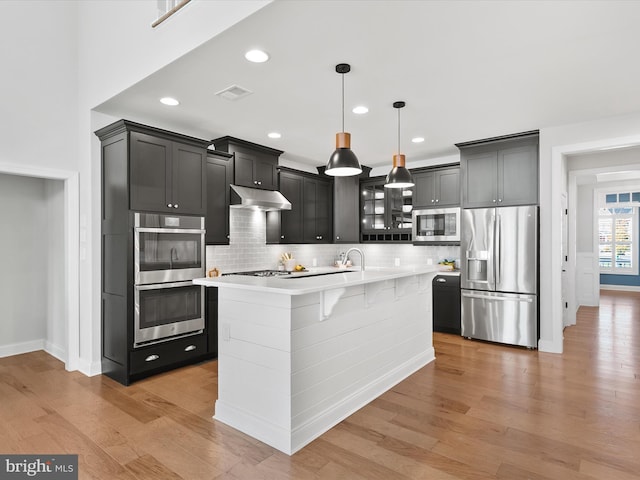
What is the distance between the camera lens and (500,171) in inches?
199

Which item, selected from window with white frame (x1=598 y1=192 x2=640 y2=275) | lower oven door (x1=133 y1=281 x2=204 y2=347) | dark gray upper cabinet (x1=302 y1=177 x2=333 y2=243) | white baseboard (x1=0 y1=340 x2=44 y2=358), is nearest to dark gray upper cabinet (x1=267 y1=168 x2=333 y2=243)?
dark gray upper cabinet (x1=302 y1=177 x2=333 y2=243)

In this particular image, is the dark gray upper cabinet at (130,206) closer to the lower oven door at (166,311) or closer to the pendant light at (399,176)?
the lower oven door at (166,311)

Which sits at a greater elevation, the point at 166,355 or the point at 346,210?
the point at 346,210

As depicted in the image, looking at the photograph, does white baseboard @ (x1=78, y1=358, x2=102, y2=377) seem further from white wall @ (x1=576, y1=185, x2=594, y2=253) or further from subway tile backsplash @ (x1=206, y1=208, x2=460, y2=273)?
white wall @ (x1=576, y1=185, x2=594, y2=253)

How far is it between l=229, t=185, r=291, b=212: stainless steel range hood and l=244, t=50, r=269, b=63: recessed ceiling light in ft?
7.19

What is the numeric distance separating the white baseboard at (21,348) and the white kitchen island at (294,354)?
3368 mm

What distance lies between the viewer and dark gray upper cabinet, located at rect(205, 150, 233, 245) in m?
→ 4.66

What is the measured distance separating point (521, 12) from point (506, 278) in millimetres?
3430

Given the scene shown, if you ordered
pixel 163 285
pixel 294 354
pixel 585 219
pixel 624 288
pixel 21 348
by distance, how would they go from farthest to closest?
pixel 624 288
pixel 585 219
pixel 21 348
pixel 163 285
pixel 294 354

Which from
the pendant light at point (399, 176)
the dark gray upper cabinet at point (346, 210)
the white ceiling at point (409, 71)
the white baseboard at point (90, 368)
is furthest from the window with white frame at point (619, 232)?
the white baseboard at point (90, 368)

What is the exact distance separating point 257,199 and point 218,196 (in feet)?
1.62

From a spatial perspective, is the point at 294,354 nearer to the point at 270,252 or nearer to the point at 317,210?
the point at 270,252

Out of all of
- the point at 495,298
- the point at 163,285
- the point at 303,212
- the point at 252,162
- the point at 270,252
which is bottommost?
the point at 495,298

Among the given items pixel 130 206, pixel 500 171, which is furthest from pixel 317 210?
pixel 130 206
